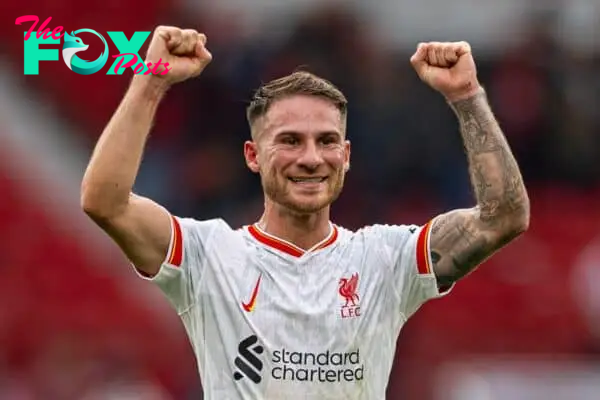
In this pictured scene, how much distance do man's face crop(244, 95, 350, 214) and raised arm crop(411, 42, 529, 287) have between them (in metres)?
0.43

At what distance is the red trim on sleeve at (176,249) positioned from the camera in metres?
5.45

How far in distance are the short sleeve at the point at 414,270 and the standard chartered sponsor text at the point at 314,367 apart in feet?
1.25

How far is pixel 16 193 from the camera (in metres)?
11.3

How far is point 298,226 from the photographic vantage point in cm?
566

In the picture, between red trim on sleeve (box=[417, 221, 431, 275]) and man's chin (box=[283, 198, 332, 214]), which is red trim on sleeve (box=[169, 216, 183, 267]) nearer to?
man's chin (box=[283, 198, 332, 214])

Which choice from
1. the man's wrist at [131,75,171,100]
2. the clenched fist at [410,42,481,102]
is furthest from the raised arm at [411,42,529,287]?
the man's wrist at [131,75,171,100]

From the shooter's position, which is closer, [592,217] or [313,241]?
[313,241]

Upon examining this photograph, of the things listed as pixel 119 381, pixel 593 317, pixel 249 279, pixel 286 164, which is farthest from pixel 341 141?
pixel 593 317

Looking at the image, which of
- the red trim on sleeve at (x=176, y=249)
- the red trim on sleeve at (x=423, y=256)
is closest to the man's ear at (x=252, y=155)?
the red trim on sleeve at (x=176, y=249)

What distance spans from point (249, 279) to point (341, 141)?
0.66m

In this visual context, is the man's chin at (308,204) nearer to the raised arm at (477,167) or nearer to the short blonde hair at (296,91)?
the short blonde hair at (296,91)

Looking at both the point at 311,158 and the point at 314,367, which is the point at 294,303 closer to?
the point at 314,367

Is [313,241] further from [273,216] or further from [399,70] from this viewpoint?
[399,70]

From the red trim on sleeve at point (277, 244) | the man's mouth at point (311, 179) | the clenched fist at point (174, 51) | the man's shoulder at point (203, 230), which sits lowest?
the red trim on sleeve at point (277, 244)
